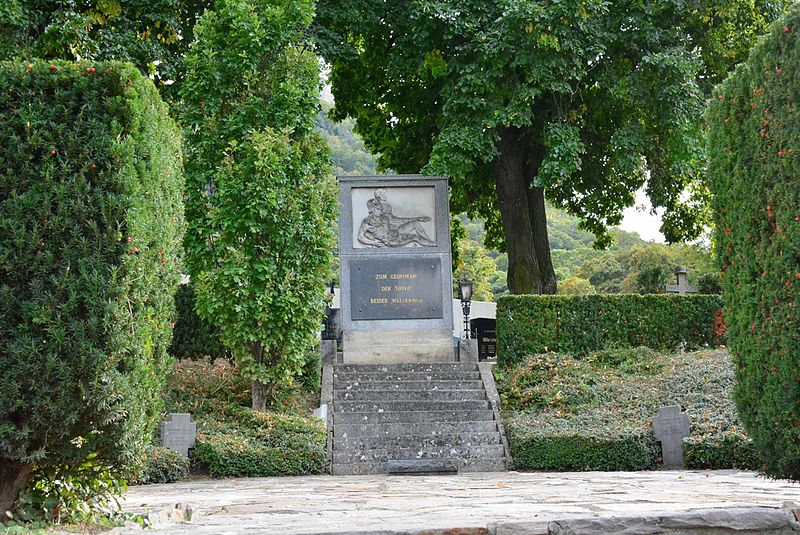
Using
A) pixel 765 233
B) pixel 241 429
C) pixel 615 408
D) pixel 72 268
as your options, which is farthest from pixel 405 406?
pixel 72 268

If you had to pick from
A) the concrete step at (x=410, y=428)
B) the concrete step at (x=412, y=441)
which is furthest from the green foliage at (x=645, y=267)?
the concrete step at (x=412, y=441)

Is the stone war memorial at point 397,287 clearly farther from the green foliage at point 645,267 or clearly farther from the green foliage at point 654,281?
the green foliage at point 645,267

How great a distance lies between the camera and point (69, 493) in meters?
6.40

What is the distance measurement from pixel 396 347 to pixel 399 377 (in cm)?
163

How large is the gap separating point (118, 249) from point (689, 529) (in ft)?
12.9

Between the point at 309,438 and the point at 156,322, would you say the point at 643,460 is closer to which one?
the point at 309,438

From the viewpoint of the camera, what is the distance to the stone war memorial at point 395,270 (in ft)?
55.5

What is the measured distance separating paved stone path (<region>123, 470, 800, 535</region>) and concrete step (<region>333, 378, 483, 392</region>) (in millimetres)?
3387

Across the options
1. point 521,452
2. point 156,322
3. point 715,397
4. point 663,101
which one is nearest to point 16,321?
point 156,322

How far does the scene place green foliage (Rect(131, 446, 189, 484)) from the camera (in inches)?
440

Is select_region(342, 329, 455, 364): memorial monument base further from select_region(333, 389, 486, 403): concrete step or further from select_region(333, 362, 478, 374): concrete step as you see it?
select_region(333, 389, 486, 403): concrete step

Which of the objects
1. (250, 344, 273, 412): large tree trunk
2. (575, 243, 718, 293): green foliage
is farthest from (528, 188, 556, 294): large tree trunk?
(575, 243, 718, 293): green foliage

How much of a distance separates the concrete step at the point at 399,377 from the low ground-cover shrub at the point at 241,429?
0.78 m

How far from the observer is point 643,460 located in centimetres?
1191
